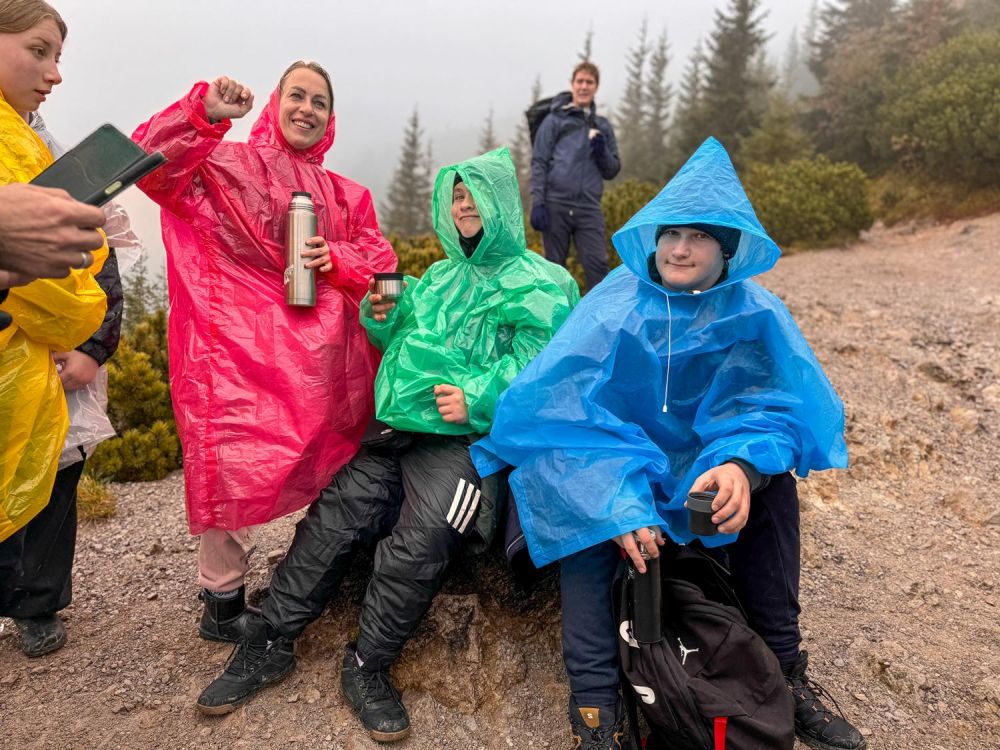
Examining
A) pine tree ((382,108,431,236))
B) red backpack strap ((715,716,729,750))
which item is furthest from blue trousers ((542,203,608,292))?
pine tree ((382,108,431,236))

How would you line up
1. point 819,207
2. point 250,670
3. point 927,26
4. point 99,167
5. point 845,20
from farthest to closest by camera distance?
point 845,20, point 927,26, point 819,207, point 250,670, point 99,167

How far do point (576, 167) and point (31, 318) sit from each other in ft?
15.7

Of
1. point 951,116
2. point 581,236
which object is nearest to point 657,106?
point 951,116

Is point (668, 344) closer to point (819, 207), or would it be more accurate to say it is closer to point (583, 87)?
point (583, 87)

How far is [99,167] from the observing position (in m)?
1.52

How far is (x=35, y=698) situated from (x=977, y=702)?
129 inches

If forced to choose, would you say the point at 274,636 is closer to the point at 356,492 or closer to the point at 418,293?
the point at 356,492

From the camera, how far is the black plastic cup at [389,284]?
2.42m

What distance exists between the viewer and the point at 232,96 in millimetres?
2393

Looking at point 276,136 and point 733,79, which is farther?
point 733,79

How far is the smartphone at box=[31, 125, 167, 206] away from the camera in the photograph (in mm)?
1493

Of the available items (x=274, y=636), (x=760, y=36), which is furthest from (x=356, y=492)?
(x=760, y=36)

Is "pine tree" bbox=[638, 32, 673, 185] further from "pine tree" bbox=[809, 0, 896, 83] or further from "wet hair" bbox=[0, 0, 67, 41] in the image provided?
"wet hair" bbox=[0, 0, 67, 41]

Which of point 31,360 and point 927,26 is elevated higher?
point 927,26
